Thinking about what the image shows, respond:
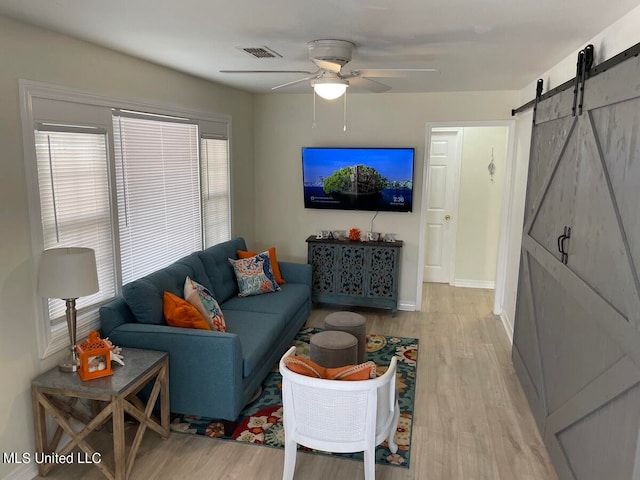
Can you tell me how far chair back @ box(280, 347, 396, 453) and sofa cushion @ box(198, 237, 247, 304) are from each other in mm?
1922

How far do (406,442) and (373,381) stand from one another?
111 cm

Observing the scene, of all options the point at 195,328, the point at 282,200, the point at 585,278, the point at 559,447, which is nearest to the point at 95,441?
the point at 195,328

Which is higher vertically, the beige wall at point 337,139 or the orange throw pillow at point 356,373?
the beige wall at point 337,139

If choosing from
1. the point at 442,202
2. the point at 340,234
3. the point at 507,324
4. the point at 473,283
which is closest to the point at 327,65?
the point at 340,234

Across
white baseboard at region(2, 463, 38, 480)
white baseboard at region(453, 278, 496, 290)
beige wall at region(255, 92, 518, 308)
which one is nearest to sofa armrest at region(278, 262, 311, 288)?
beige wall at region(255, 92, 518, 308)

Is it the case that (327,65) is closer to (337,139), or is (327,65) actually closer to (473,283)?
(337,139)

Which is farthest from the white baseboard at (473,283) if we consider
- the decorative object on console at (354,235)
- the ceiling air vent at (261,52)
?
the ceiling air vent at (261,52)

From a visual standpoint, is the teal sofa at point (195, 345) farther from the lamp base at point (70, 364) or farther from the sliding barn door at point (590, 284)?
the sliding barn door at point (590, 284)

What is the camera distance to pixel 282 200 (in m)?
5.93

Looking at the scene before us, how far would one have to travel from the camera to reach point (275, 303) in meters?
4.37

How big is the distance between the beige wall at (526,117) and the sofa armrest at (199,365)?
105 inches

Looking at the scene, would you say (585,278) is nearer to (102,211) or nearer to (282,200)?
(102,211)

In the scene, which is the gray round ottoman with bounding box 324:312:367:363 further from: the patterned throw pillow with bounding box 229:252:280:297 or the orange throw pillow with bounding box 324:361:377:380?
the orange throw pillow with bounding box 324:361:377:380

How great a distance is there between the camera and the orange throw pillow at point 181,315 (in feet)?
10.8
